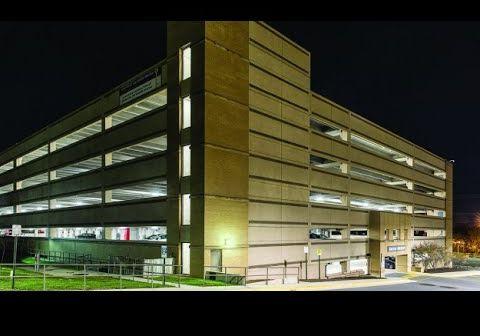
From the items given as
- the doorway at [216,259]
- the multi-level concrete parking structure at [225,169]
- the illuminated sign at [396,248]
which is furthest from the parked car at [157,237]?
the illuminated sign at [396,248]

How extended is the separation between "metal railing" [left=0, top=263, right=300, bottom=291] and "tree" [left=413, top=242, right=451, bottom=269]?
1089 inches

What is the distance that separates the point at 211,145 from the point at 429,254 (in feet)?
135

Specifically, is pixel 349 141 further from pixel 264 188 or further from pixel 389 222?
pixel 264 188

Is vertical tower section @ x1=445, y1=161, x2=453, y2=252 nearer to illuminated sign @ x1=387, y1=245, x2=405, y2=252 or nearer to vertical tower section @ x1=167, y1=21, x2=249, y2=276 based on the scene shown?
illuminated sign @ x1=387, y1=245, x2=405, y2=252

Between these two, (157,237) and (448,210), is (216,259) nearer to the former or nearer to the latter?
(157,237)

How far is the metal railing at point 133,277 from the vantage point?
61.9 ft

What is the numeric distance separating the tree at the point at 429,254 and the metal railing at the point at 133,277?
27.6 meters

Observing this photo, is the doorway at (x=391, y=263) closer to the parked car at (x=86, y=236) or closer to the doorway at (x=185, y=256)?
the doorway at (x=185, y=256)

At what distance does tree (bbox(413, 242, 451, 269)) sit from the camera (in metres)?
58.7

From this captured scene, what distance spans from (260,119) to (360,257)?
22515 millimetres

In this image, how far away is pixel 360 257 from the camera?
49.0m

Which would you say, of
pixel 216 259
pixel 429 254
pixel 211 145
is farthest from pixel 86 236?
pixel 429 254

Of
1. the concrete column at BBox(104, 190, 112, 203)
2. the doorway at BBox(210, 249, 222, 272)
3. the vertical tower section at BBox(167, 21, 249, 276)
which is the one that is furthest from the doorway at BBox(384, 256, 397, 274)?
the concrete column at BBox(104, 190, 112, 203)
